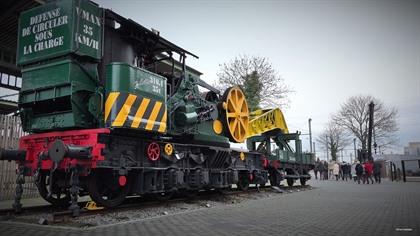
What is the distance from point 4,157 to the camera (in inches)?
262

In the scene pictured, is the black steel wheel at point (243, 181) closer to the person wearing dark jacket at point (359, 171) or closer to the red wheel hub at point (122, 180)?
the red wheel hub at point (122, 180)

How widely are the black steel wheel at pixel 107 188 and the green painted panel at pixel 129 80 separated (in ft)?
5.51

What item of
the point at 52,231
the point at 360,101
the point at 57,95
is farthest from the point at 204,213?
the point at 360,101

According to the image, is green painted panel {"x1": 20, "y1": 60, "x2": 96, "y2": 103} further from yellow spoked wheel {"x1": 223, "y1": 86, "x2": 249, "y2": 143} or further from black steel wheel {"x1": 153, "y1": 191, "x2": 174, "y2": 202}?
yellow spoked wheel {"x1": 223, "y1": 86, "x2": 249, "y2": 143}

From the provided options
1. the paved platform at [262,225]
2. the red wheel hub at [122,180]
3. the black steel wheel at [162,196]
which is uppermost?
the red wheel hub at [122,180]

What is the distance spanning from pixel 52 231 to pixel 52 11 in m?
4.34

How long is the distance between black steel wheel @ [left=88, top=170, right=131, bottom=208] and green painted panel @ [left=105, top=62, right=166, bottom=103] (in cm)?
168

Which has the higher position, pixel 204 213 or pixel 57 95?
pixel 57 95

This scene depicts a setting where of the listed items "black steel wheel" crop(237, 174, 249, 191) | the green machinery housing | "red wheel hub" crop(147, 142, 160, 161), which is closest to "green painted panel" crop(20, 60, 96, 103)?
the green machinery housing

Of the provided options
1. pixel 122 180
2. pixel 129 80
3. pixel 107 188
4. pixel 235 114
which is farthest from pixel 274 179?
pixel 129 80

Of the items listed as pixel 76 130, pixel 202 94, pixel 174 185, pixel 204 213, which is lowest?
pixel 204 213

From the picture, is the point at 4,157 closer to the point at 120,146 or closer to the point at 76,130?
the point at 76,130

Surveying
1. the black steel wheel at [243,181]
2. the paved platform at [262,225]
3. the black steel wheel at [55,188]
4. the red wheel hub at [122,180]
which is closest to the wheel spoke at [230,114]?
the black steel wheel at [243,181]

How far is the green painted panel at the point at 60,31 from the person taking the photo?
6566 millimetres
